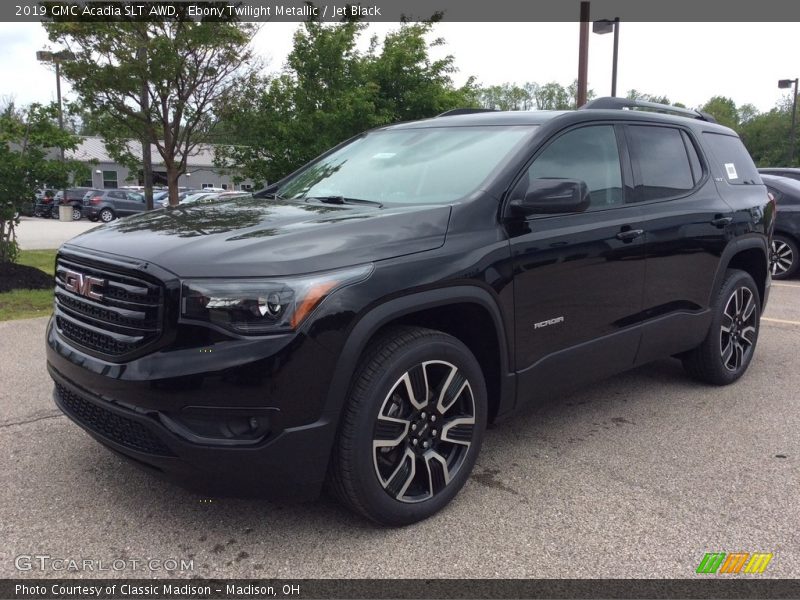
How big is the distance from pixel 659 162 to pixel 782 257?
747cm

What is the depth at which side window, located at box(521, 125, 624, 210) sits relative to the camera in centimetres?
369

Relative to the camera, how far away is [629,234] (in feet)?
13.0

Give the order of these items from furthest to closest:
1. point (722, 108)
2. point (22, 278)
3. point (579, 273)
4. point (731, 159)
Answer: point (722, 108)
point (22, 278)
point (731, 159)
point (579, 273)

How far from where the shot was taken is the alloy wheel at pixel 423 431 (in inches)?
115

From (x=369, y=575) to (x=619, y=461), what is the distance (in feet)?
5.54

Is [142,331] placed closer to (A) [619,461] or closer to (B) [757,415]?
(A) [619,461]

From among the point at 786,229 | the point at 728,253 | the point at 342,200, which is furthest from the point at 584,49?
the point at 342,200

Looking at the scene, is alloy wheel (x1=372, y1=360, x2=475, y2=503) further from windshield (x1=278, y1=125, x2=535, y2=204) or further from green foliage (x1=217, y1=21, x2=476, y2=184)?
green foliage (x1=217, y1=21, x2=476, y2=184)

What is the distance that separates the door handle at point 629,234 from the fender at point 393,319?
3.60ft

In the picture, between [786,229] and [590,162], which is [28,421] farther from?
[786,229]

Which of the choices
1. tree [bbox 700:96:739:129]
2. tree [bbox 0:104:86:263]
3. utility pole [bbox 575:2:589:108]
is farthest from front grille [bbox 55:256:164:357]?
tree [bbox 700:96:739:129]

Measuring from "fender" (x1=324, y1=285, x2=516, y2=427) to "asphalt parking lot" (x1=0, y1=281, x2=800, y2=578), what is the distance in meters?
0.58

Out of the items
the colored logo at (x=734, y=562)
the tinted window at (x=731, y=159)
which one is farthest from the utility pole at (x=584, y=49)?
the colored logo at (x=734, y=562)

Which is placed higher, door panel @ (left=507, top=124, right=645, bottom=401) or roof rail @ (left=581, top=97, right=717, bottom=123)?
roof rail @ (left=581, top=97, right=717, bottom=123)
